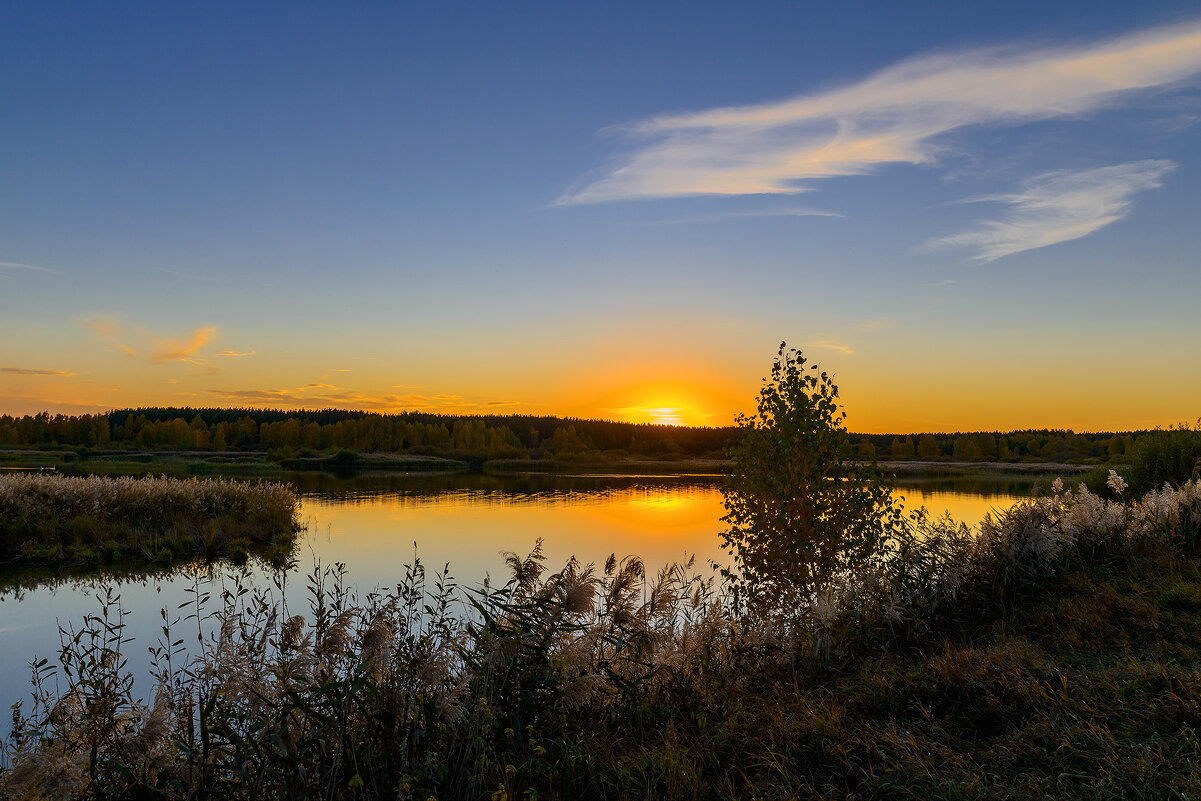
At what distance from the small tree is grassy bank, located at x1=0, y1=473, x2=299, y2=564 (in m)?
15.7

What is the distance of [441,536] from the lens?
82.4 ft

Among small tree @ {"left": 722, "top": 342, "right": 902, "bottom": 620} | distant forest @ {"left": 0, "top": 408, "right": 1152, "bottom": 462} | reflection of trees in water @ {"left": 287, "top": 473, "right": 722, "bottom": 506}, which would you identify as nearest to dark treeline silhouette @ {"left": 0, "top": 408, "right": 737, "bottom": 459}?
distant forest @ {"left": 0, "top": 408, "right": 1152, "bottom": 462}

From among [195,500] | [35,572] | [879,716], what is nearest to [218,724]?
[879,716]

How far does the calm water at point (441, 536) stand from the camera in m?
12.4

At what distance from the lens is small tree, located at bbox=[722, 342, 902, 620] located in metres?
8.28

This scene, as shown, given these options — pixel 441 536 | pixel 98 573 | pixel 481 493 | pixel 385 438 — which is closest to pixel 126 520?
pixel 98 573

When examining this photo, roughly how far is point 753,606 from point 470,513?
86.7 feet

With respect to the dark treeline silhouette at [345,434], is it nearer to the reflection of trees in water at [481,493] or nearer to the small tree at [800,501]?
the reflection of trees in water at [481,493]

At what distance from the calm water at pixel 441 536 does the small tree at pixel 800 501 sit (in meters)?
4.48

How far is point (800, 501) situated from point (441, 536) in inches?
744

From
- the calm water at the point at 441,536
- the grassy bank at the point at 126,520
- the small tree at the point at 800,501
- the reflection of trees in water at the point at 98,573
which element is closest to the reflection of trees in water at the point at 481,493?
the calm water at the point at 441,536

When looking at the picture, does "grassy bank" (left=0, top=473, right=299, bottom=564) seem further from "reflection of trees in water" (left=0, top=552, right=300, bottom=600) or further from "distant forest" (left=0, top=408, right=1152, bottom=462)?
"distant forest" (left=0, top=408, right=1152, bottom=462)

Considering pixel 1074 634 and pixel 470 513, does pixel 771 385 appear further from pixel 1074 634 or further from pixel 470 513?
pixel 470 513

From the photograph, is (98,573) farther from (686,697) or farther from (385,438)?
(385,438)
